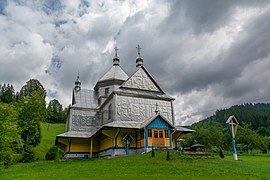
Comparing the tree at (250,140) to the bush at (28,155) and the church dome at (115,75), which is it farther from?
the bush at (28,155)

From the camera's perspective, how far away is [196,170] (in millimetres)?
10688

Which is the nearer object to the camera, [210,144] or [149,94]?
[149,94]

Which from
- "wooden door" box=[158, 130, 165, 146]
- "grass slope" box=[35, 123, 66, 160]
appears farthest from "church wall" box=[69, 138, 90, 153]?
"grass slope" box=[35, 123, 66, 160]

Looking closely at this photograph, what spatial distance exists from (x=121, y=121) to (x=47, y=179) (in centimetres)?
1099

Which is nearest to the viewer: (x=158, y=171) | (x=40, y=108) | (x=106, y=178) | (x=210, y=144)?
(x=106, y=178)

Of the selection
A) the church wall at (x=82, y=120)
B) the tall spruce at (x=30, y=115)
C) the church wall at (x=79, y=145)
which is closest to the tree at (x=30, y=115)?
the tall spruce at (x=30, y=115)

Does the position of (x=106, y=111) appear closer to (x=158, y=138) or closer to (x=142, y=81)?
(x=142, y=81)

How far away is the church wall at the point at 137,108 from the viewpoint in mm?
21094

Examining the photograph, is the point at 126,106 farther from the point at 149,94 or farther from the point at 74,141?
the point at 74,141

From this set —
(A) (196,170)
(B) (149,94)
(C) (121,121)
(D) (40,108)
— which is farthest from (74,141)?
(A) (196,170)

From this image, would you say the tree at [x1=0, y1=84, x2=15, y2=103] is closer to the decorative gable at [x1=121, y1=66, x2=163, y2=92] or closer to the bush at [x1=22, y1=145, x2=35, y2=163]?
the bush at [x1=22, y1=145, x2=35, y2=163]

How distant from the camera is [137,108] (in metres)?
21.8

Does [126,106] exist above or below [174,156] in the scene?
above

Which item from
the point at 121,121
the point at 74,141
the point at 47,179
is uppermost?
the point at 121,121
